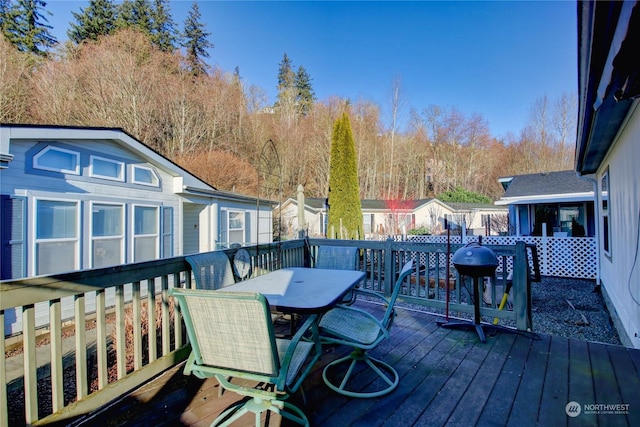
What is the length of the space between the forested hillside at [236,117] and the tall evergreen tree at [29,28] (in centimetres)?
10

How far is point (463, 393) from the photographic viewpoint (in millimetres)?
2139

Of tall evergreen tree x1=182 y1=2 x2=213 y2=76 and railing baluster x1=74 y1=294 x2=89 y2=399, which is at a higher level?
tall evergreen tree x1=182 y1=2 x2=213 y2=76

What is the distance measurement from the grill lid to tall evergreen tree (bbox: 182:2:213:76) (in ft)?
62.8

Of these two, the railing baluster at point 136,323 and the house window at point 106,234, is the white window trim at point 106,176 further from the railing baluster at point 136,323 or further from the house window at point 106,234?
the railing baluster at point 136,323

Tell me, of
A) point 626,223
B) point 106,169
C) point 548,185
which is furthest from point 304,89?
point 626,223

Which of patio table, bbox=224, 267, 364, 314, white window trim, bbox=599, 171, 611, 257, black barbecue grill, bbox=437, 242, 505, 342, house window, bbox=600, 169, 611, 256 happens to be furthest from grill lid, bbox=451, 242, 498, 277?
house window, bbox=600, 169, 611, 256

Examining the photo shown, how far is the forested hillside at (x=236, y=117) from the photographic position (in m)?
12.3

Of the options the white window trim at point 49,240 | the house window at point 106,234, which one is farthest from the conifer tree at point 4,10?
the white window trim at point 49,240

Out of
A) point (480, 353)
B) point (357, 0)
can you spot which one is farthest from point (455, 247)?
point (357, 0)

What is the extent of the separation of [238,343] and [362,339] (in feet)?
3.04

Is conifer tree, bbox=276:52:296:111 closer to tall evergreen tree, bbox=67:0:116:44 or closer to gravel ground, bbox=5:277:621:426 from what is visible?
tall evergreen tree, bbox=67:0:116:44

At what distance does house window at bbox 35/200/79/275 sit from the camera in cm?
507

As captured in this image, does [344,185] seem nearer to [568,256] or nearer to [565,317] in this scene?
[568,256]

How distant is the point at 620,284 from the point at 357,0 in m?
10.1
